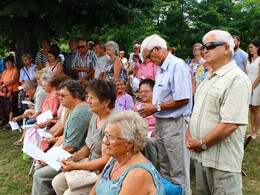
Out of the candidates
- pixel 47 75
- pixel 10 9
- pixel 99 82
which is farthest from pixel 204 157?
pixel 10 9

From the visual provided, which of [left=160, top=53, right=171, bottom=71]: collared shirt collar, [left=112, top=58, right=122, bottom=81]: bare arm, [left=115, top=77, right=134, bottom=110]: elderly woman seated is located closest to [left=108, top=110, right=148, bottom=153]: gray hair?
[left=160, top=53, right=171, bottom=71]: collared shirt collar

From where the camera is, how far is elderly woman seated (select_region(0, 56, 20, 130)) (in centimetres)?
776

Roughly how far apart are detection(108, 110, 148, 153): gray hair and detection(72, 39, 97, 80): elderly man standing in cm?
450

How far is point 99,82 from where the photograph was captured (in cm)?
322

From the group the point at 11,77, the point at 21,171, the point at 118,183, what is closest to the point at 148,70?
the point at 21,171

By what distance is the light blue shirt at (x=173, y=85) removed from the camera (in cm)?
304

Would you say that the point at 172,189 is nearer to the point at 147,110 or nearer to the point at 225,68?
the point at 225,68

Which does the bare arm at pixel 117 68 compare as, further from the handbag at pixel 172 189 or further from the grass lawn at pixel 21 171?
the handbag at pixel 172 189

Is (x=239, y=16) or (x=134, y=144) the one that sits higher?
(x=239, y=16)

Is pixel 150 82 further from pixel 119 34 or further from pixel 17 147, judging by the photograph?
pixel 119 34

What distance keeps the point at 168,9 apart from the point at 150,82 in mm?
15945

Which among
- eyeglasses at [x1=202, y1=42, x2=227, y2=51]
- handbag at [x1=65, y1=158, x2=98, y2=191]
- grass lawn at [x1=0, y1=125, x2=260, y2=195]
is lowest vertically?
grass lawn at [x1=0, y1=125, x2=260, y2=195]

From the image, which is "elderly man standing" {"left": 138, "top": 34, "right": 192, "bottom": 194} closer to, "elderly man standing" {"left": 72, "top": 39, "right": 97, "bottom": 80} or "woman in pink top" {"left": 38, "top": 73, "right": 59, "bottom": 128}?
"woman in pink top" {"left": 38, "top": 73, "right": 59, "bottom": 128}

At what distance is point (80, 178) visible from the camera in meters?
2.79
